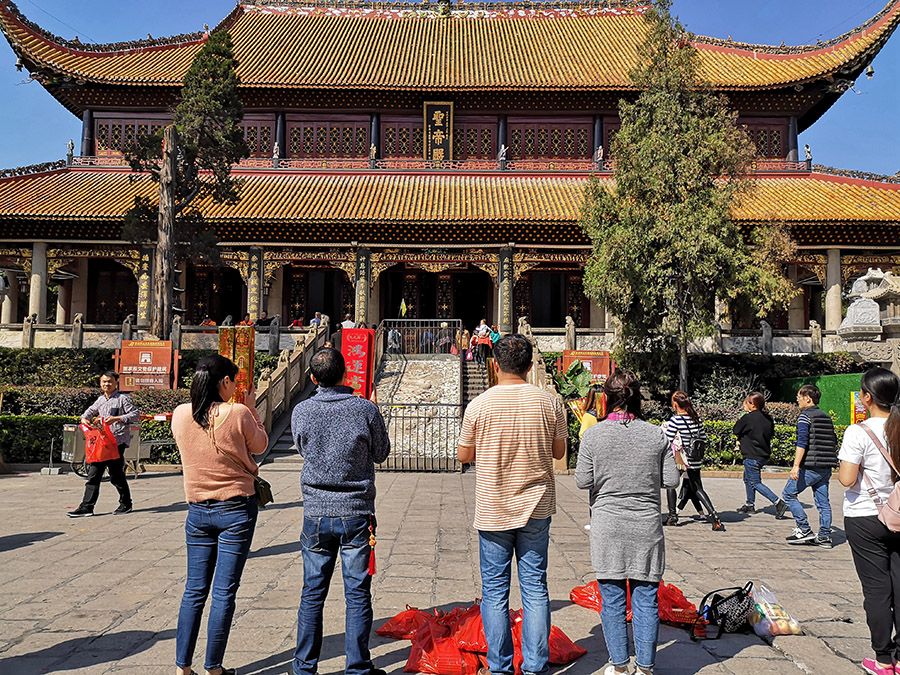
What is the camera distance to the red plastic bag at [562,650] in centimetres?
342

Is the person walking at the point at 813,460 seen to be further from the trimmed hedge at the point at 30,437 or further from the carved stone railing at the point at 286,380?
the trimmed hedge at the point at 30,437

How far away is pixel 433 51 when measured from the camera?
2373 centimetres

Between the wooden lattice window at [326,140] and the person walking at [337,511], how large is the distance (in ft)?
64.7

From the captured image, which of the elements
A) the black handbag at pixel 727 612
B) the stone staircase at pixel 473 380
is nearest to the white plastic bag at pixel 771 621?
the black handbag at pixel 727 612

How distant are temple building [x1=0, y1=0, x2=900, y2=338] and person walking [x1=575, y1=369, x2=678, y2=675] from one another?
15.2m

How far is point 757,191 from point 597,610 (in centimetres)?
1810

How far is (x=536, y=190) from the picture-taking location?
789 inches

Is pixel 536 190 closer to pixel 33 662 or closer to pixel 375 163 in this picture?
pixel 375 163

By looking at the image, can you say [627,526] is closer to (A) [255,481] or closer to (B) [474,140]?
(A) [255,481]

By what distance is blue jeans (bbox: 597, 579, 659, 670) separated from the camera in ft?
10.1

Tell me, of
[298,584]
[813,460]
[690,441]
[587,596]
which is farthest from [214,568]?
[813,460]

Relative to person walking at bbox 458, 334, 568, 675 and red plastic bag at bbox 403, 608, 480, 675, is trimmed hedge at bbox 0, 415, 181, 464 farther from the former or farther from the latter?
person walking at bbox 458, 334, 568, 675

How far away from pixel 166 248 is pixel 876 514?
47.0 feet

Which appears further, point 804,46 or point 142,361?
point 804,46
